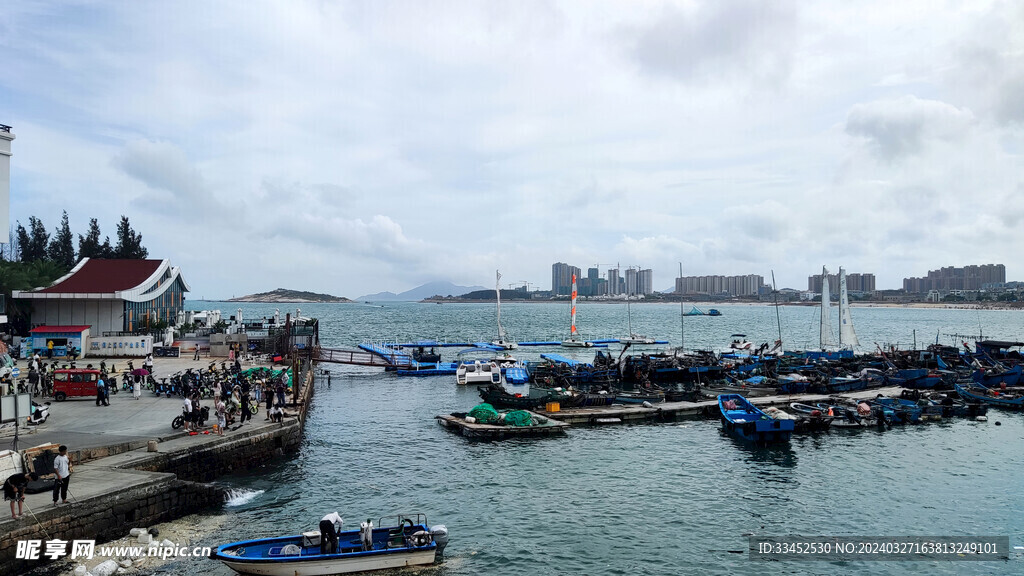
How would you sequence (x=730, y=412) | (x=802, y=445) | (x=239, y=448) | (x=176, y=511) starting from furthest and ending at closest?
(x=730, y=412) → (x=802, y=445) → (x=239, y=448) → (x=176, y=511)

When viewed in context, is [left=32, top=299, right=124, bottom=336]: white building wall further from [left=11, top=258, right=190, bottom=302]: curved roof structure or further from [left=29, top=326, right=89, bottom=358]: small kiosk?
[left=29, top=326, right=89, bottom=358]: small kiosk

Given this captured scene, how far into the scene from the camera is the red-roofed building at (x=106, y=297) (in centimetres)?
4978

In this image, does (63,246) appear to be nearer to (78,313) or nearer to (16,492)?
(78,313)

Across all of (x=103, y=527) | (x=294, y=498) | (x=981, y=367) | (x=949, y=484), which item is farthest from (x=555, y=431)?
(x=981, y=367)

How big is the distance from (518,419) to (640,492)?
10.8m

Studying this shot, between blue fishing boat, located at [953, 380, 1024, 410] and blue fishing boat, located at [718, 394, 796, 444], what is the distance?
66.9 feet

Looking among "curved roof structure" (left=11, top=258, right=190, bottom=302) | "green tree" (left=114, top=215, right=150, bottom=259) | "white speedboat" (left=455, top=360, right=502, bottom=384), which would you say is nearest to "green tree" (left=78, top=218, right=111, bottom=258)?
"green tree" (left=114, top=215, right=150, bottom=259)

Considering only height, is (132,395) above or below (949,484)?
above

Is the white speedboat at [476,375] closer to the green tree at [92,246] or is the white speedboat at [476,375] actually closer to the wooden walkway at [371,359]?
the wooden walkway at [371,359]

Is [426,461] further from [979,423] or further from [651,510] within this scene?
[979,423]

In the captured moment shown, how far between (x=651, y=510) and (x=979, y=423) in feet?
93.9

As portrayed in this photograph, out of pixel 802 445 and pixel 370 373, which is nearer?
pixel 802 445

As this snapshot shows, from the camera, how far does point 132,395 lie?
3438 centimetres

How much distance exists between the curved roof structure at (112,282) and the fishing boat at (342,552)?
4110 cm
